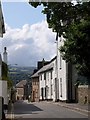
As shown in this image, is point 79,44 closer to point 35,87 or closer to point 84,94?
point 84,94

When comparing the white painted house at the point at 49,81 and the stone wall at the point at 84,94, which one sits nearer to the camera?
the stone wall at the point at 84,94

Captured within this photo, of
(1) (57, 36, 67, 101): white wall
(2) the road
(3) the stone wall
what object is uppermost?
(1) (57, 36, 67, 101): white wall

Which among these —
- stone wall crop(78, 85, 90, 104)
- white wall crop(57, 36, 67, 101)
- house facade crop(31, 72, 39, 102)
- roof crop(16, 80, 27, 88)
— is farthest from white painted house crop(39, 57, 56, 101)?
roof crop(16, 80, 27, 88)

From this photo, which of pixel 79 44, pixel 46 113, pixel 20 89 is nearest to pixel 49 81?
pixel 46 113

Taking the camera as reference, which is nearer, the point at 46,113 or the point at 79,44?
the point at 79,44

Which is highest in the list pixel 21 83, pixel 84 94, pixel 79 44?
pixel 21 83

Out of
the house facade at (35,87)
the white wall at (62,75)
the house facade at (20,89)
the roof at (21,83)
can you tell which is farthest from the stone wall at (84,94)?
the roof at (21,83)

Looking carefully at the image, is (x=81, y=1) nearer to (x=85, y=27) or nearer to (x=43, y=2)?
(x=43, y=2)

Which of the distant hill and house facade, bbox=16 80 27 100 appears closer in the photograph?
the distant hill

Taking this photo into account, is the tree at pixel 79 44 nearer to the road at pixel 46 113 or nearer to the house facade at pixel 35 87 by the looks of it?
the road at pixel 46 113

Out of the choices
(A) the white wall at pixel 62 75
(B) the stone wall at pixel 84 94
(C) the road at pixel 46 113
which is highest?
(A) the white wall at pixel 62 75

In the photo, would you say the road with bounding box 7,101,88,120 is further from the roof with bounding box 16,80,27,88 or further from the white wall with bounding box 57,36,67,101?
the roof with bounding box 16,80,27,88

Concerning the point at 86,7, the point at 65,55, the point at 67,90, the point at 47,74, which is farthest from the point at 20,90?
the point at 86,7

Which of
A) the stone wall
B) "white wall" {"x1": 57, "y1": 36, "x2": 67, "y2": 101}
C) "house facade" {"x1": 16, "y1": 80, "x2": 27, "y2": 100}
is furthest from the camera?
"house facade" {"x1": 16, "y1": 80, "x2": 27, "y2": 100}
